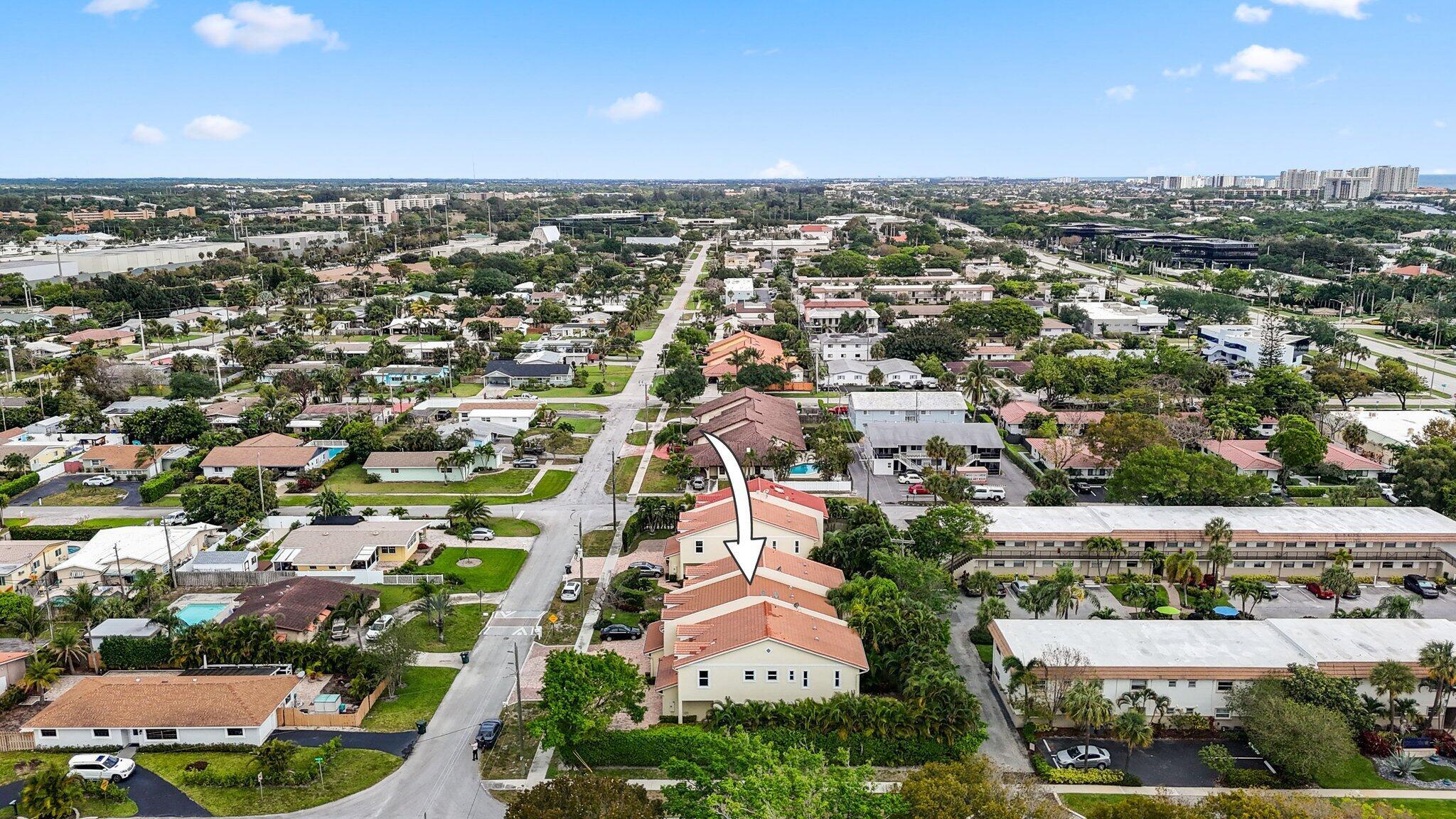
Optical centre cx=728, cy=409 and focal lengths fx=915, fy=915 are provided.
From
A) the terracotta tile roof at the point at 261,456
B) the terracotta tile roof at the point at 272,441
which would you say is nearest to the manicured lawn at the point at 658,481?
the terracotta tile roof at the point at 261,456

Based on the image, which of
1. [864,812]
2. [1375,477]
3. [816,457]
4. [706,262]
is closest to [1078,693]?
[864,812]

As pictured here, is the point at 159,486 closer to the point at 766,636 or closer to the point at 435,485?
the point at 435,485

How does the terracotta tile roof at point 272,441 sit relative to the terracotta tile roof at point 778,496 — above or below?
below

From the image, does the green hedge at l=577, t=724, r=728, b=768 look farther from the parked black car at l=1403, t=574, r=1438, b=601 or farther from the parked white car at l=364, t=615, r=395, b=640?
the parked black car at l=1403, t=574, r=1438, b=601

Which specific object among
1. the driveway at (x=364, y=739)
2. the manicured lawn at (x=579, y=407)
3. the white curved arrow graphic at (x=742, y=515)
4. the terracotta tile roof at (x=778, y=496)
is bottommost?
the driveway at (x=364, y=739)

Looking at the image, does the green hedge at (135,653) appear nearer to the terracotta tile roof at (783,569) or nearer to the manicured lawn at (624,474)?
the terracotta tile roof at (783,569)

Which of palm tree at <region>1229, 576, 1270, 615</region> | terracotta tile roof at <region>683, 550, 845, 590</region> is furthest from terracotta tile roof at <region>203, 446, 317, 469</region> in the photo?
palm tree at <region>1229, 576, 1270, 615</region>

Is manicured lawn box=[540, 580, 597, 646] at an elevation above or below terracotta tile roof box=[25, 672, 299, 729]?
below

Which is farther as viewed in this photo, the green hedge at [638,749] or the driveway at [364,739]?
the driveway at [364,739]
